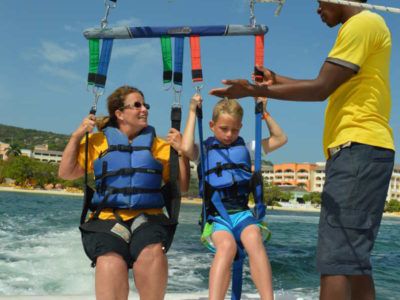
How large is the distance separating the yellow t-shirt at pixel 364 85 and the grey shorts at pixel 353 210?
0.23ft

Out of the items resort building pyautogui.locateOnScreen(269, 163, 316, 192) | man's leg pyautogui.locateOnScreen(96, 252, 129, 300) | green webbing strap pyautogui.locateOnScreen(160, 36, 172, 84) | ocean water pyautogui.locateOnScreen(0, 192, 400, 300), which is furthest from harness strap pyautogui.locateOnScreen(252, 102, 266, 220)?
resort building pyautogui.locateOnScreen(269, 163, 316, 192)

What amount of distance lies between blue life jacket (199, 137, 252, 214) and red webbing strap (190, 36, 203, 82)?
1.76 ft

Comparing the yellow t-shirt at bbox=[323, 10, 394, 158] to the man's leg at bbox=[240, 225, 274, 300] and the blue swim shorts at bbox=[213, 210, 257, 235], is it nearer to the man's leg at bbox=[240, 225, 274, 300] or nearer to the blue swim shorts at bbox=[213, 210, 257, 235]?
the man's leg at bbox=[240, 225, 274, 300]

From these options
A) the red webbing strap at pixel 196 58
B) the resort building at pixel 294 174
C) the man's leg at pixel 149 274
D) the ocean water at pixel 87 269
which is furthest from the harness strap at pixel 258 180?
the resort building at pixel 294 174

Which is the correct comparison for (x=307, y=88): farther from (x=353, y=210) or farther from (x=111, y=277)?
(x=111, y=277)

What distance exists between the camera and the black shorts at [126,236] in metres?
2.82

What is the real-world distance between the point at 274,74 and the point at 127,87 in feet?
4.62

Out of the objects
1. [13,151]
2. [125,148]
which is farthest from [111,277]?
[13,151]

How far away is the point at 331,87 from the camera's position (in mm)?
2039

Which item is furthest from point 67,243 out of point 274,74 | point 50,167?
point 50,167

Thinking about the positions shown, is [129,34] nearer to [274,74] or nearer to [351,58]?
[274,74]

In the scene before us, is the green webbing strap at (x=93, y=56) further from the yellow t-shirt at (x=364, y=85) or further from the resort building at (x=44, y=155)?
the resort building at (x=44, y=155)

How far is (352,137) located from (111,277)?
1.59 m

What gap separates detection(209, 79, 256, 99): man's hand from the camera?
1.99 metres
